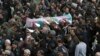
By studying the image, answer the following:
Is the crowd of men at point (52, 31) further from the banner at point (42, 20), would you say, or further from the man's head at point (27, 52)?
the banner at point (42, 20)

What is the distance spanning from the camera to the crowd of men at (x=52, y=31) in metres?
13.0

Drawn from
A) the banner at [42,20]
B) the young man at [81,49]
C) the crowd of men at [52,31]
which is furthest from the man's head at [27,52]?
the banner at [42,20]

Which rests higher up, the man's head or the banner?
the man's head

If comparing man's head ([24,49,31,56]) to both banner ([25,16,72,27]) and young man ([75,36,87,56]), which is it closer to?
young man ([75,36,87,56])

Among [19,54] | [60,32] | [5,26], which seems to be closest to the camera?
[19,54]

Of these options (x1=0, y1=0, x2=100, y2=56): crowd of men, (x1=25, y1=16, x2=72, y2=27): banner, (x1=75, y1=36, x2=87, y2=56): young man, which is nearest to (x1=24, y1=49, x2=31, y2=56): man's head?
(x1=0, y1=0, x2=100, y2=56): crowd of men

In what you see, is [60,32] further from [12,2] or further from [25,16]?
[12,2]

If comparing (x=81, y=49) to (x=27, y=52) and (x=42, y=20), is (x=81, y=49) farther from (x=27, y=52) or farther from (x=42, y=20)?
(x=42, y=20)

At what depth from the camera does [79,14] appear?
16.9 meters

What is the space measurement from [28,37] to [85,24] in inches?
75.5

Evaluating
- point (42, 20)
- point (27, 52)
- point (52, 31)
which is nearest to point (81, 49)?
point (27, 52)

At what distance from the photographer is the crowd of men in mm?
12961

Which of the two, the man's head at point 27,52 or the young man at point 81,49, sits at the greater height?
the young man at point 81,49

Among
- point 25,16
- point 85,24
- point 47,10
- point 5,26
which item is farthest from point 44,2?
point 85,24
